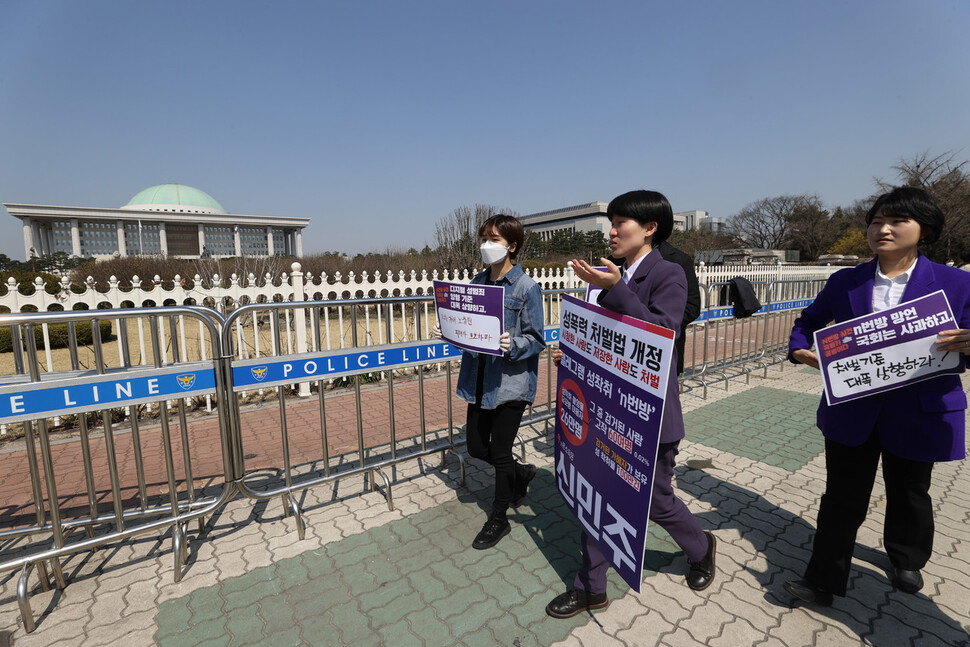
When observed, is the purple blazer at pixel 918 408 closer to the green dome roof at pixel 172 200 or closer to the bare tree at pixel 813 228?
the bare tree at pixel 813 228

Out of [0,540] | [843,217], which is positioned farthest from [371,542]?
[843,217]

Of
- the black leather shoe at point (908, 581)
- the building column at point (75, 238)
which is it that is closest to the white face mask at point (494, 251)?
the black leather shoe at point (908, 581)

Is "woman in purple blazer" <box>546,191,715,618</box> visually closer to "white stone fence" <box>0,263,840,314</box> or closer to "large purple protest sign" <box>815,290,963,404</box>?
"large purple protest sign" <box>815,290,963,404</box>

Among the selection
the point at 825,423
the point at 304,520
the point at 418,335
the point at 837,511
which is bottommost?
the point at 304,520

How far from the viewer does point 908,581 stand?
8.18 ft

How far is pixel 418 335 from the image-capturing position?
12.7ft

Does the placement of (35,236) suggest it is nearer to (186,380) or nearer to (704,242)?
(704,242)

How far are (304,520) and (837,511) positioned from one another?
3.28 m

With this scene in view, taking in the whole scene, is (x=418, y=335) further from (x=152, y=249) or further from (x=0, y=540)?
(x=152, y=249)

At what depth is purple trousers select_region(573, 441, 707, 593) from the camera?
221 cm

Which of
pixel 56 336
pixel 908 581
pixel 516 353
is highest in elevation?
pixel 516 353

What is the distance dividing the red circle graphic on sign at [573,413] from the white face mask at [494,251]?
2.88 ft

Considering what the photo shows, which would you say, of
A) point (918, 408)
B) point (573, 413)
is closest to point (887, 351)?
point (918, 408)

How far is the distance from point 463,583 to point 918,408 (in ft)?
7.87
